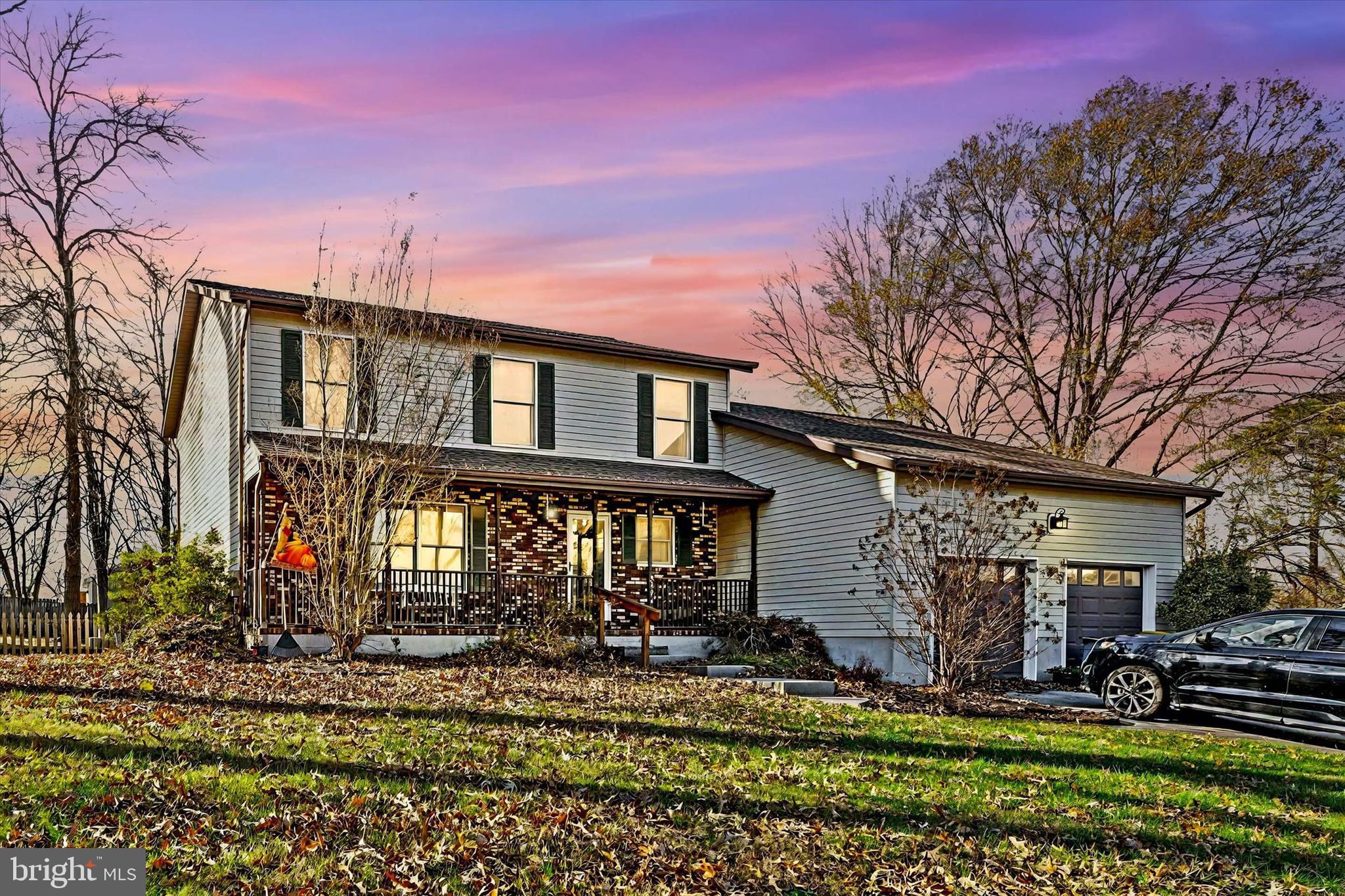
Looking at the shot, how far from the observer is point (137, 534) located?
92.5 feet

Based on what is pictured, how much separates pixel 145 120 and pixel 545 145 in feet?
55.5

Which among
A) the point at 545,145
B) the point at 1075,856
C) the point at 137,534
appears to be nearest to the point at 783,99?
the point at 545,145

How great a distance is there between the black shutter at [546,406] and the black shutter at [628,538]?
2091 mm

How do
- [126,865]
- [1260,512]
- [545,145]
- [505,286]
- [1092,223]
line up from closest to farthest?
1. [126,865]
2. [545,145]
3. [505,286]
4. [1260,512]
5. [1092,223]

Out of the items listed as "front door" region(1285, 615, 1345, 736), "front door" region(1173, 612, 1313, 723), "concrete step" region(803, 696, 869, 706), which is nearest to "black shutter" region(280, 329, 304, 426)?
"concrete step" region(803, 696, 869, 706)

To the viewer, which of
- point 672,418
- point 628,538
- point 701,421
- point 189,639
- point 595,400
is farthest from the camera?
point 701,421

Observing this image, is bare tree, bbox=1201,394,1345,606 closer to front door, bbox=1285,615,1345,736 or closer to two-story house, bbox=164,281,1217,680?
two-story house, bbox=164,281,1217,680

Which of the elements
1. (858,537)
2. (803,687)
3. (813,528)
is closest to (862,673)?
(858,537)

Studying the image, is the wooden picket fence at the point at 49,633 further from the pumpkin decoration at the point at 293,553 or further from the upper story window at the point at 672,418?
the upper story window at the point at 672,418

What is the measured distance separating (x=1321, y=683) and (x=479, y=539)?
1379 centimetres

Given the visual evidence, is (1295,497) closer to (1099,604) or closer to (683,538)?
(1099,604)

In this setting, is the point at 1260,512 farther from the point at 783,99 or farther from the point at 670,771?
the point at 670,771

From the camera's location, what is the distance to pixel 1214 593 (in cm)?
2120

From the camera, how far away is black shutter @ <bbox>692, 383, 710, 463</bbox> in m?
23.9
